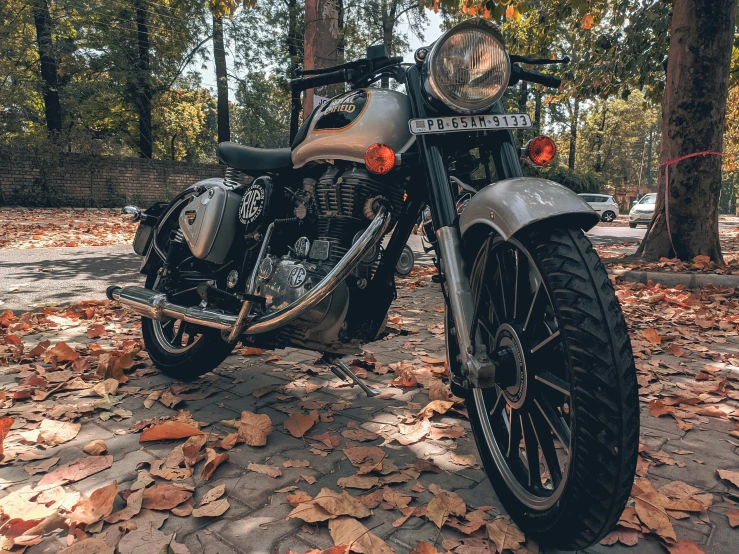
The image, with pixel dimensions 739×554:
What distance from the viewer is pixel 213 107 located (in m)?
47.3

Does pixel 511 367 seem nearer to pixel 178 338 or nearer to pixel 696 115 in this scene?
pixel 178 338

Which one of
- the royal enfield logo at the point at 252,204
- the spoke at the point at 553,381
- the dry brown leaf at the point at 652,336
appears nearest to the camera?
the spoke at the point at 553,381

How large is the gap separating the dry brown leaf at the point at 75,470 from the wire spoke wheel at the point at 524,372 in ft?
4.66

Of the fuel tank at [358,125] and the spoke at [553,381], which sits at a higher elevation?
the fuel tank at [358,125]

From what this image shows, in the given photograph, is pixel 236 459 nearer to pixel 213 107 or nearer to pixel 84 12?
→ pixel 84 12

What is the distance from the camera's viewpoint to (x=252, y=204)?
2.81 metres

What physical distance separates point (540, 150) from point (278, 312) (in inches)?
48.3

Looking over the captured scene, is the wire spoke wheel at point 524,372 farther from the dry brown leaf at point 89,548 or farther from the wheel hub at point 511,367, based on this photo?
the dry brown leaf at point 89,548

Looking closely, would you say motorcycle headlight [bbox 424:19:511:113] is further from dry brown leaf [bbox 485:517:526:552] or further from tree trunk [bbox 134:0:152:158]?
tree trunk [bbox 134:0:152:158]

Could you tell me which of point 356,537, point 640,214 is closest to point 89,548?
point 356,537

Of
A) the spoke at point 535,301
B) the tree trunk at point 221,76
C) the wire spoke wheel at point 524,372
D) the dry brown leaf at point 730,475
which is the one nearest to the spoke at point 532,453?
the wire spoke wheel at point 524,372

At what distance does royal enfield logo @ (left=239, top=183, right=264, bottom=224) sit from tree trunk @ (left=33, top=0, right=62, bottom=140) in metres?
19.6

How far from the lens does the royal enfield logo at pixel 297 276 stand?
2408mm

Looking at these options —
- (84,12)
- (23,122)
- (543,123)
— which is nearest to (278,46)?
(84,12)
